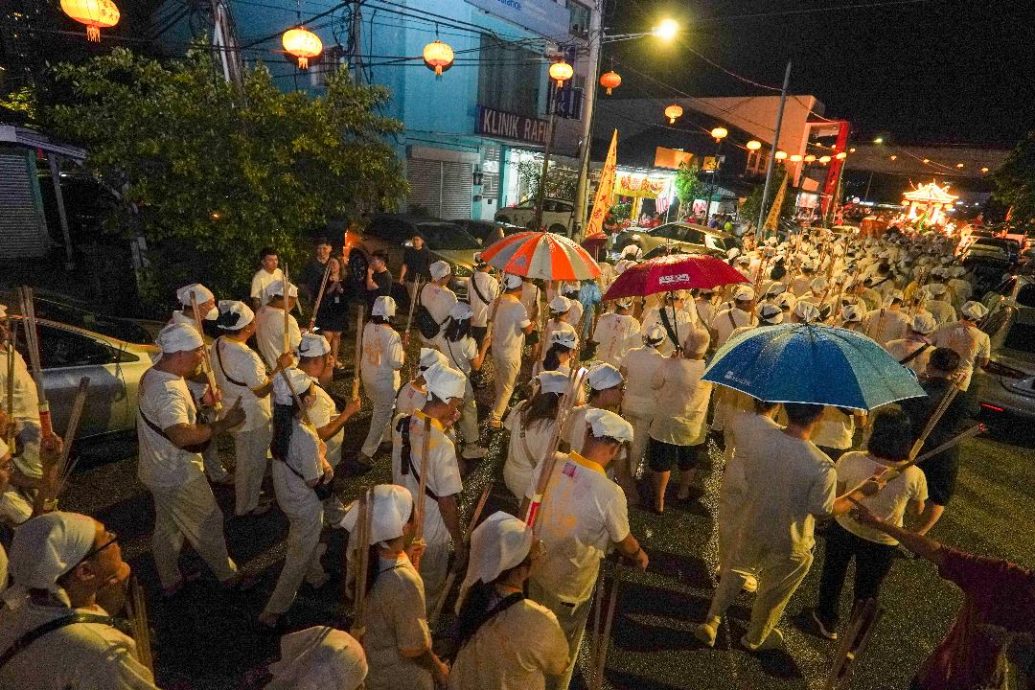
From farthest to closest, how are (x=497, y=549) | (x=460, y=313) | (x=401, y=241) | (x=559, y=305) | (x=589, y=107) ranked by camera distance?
1. (x=589, y=107)
2. (x=401, y=241)
3. (x=559, y=305)
4. (x=460, y=313)
5. (x=497, y=549)

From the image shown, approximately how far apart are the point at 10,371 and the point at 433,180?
18329mm

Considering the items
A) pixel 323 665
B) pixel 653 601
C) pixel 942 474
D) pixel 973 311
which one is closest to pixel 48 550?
pixel 323 665

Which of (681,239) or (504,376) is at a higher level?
(681,239)

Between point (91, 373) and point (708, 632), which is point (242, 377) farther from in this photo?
point (708, 632)

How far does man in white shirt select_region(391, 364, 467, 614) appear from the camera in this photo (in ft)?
10.7

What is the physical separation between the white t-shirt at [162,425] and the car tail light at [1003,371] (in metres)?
9.35

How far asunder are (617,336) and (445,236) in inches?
309

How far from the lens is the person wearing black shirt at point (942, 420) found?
4.66 metres

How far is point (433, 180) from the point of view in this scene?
2086cm

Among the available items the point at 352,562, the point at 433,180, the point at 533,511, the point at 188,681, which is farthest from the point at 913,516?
the point at 433,180

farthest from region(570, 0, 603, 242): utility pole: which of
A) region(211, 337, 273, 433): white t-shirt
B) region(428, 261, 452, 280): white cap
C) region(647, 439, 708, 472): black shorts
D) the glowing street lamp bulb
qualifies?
region(211, 337, 273, 433): white t-shirt

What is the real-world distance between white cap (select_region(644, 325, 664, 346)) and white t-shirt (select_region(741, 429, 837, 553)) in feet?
5.58

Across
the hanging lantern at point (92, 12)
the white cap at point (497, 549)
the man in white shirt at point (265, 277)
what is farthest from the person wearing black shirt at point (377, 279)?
the white cap at point (497, 549)

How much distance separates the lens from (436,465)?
10.6ft
